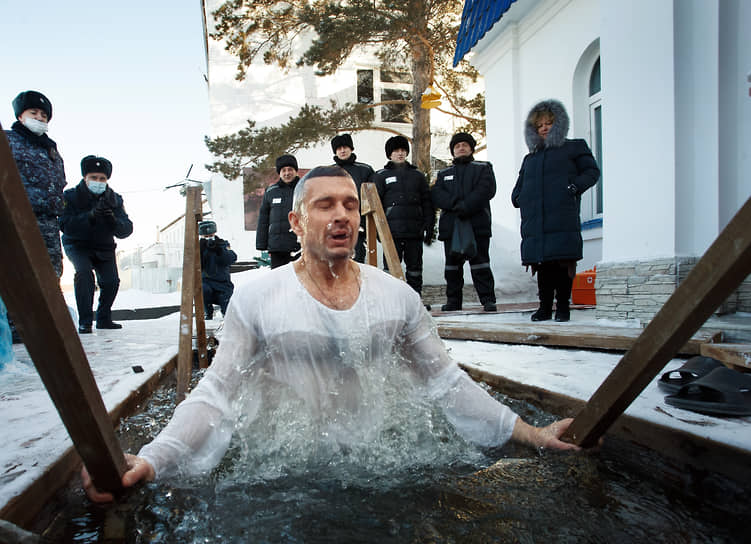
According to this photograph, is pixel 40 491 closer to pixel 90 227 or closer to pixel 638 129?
pixel 638 129

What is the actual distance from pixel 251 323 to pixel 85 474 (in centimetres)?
79

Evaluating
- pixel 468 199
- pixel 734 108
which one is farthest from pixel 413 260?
pixel 734 108

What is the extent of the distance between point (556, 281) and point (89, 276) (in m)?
5.81

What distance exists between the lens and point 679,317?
138 cm

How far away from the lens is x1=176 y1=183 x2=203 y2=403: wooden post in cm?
376

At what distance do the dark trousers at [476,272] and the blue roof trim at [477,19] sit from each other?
16.2ft

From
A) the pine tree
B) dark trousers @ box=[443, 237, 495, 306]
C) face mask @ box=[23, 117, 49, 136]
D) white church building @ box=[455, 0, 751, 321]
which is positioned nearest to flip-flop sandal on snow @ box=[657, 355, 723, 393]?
white church building @ box=[455, 0, 751, 321]

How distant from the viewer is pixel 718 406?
220 cm

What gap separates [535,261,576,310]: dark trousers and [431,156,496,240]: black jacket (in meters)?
1.09

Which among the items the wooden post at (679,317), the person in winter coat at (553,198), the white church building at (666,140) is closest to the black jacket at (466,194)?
the person in winter coat at (553,198)

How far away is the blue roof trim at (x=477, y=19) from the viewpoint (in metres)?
9.17

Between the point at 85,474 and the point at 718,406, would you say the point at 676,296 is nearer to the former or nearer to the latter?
the point at 718,406

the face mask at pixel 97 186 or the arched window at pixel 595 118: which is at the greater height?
the arched window at pixel 595 118

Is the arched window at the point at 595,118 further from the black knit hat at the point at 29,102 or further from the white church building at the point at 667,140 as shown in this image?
the black knit hat at the point at 29,102
